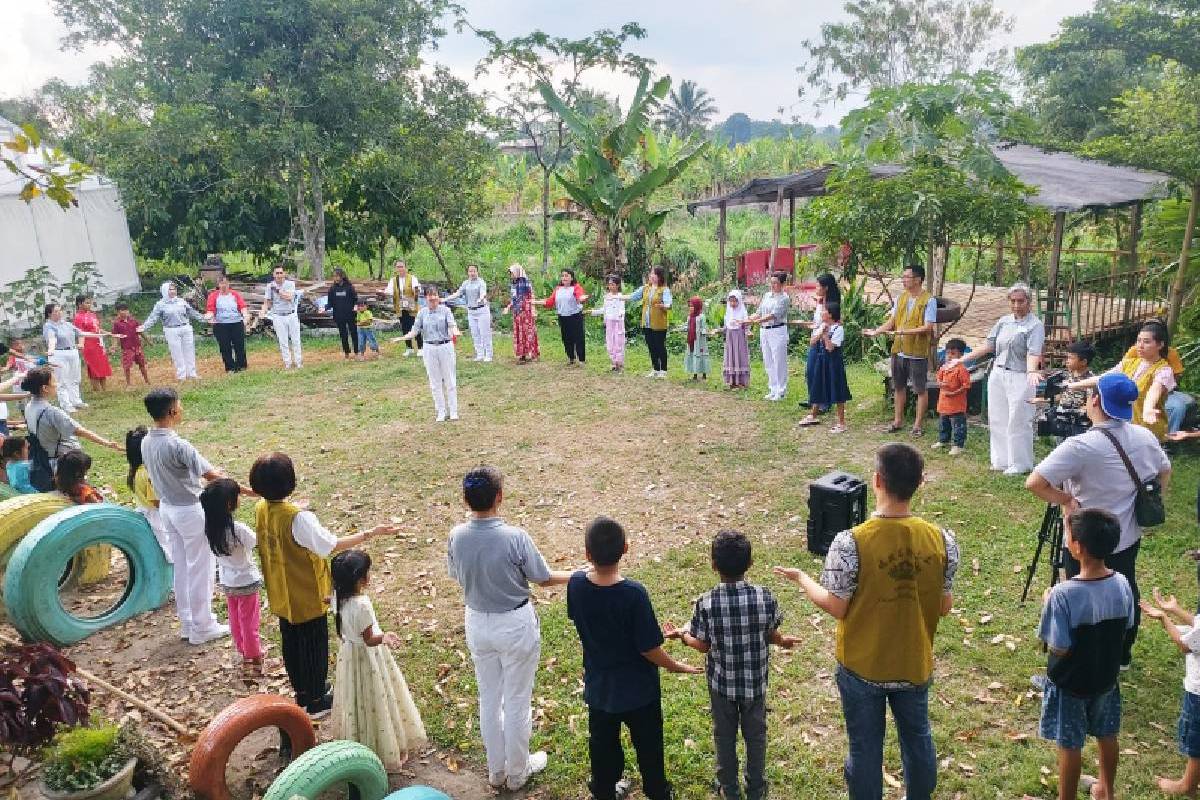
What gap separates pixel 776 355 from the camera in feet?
39.9

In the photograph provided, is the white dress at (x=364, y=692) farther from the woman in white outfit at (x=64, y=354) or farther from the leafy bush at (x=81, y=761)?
the woman in white outfit at (x=64, y=354)

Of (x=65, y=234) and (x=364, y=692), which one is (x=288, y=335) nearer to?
(x=65, y=234)

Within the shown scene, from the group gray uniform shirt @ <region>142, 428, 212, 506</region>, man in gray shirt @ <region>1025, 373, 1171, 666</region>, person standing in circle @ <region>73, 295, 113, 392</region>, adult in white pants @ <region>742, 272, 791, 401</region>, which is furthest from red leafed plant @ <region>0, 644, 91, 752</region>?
person standing in circle @ <region>73, 295, 113, 392</region>

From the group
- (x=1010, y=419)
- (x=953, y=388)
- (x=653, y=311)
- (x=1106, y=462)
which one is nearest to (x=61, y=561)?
(x=1106, y=462)

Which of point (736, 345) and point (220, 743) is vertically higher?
point (736, 345)

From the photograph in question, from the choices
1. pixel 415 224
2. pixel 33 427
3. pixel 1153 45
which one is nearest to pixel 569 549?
pixel 33 427

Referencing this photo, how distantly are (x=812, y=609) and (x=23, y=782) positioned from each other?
506 centimetres

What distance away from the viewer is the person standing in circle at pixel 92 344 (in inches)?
543

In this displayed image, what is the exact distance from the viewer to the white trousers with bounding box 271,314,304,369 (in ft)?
50.4

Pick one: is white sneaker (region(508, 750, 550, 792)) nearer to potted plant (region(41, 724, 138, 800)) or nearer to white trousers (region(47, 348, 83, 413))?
potted plant (region(41, 724, 138, 800))

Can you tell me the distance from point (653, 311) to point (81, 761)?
1023 centimetres

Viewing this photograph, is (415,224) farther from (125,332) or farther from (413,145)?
(125,332)

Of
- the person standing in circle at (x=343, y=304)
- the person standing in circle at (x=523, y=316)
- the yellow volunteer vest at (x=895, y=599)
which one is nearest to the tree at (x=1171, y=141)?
the yellow volunteer vest at (x=895, y=599)

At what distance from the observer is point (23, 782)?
181 inches
